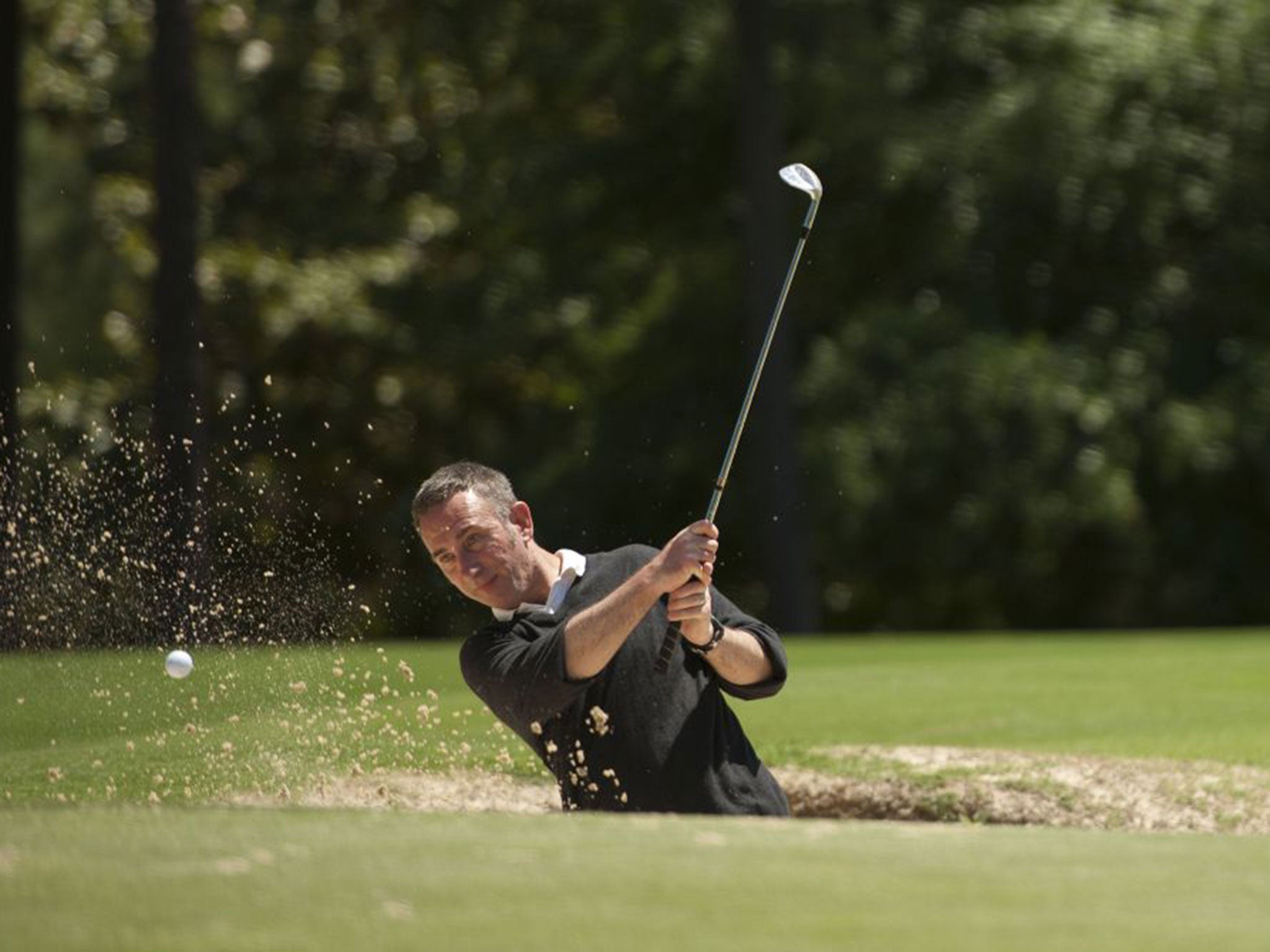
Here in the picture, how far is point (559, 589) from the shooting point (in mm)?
4918

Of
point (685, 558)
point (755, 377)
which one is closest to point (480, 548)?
point (685, 558)

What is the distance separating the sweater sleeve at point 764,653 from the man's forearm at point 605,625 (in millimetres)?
364

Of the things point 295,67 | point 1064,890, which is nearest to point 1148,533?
point 295,67

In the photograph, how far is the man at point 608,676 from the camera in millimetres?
4793

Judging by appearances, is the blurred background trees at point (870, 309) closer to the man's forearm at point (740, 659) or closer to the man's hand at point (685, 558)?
the man's forearm at point (740, 659)

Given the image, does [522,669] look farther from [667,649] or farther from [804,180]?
[804,180]

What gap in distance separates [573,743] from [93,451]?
12769 millimetres

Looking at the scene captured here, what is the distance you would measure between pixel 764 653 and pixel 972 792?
7.07ft

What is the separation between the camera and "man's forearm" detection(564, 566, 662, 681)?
451cm

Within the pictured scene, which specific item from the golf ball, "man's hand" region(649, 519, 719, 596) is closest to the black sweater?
"man's hand" region(649, 519, 719, 596)

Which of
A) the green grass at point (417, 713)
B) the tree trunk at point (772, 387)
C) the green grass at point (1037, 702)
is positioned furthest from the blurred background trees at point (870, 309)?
the green grass at point (417, 713)

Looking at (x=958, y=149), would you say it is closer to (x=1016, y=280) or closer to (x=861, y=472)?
(x=1016, y=280)

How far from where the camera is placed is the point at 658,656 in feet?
15.8

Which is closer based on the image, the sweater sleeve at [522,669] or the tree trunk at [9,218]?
the sweater sleeve at [522,669]
